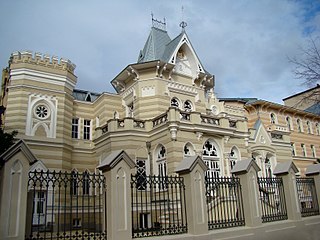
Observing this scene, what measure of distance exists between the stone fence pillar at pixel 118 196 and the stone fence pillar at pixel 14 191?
1.99 metres

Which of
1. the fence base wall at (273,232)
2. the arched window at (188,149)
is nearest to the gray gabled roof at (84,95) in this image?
the arched window at (188,149)

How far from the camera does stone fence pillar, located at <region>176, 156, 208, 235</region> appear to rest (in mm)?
9023

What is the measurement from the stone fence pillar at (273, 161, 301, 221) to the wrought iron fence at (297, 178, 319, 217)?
0.97 metres

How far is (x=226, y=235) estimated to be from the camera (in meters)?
A: 9.55

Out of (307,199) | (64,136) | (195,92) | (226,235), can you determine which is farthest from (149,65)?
(226,235)

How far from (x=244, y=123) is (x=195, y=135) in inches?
179

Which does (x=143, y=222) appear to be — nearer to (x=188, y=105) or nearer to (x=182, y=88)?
(x=188, y=105)

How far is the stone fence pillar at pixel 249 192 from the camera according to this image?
10.5 meters

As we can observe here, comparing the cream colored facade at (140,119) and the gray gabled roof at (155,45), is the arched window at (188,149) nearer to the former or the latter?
the cream colored facade at (140,119)

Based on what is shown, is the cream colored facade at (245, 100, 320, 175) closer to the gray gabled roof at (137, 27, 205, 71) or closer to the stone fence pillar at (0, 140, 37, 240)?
the gray gabled roof at (137, 27, 205, 71)

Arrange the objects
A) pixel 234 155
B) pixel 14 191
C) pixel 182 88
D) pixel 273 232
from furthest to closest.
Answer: pixel 182 88 → pixel 234 155 → pixel 273 232 → pixel 14 191

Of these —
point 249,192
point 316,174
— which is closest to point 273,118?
point 316,174

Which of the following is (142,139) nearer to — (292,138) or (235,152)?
(235,152)

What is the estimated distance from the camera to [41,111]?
20.9 metres
